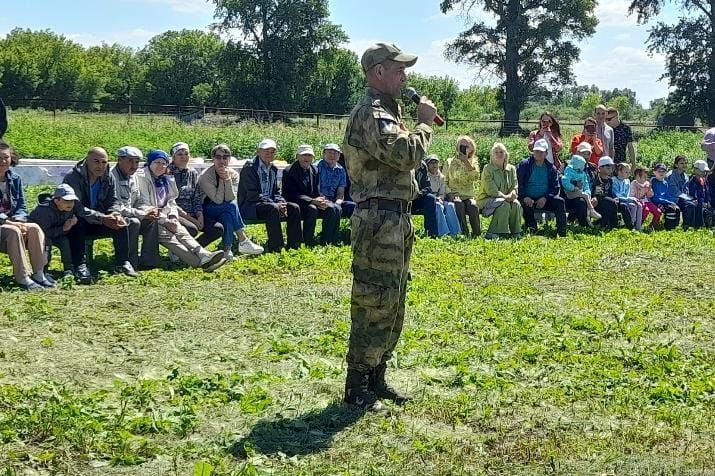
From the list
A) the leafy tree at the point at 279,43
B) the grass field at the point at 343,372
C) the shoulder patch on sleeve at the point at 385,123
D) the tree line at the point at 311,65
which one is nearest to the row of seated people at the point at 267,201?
the grass field at the point at 343,372

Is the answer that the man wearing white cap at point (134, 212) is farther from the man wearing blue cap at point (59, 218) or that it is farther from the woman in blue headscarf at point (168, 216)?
the man wearing blue cap at point (59, 218)

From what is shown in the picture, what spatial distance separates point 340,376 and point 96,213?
3977 millimetres

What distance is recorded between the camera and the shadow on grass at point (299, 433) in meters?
4.01

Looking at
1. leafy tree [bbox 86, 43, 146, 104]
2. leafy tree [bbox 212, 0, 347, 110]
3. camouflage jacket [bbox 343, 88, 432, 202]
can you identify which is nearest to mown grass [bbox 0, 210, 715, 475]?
camouflage jacket [bbox 343, 88, 432, 202]

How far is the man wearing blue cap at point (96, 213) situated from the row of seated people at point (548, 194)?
13.1 ft

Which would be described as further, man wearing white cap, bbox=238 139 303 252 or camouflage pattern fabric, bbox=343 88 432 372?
man wearing white cap, bbox=238 139 303 252

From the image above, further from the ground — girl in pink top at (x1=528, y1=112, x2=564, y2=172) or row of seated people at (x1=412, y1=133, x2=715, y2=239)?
girl in pink top at (x1=528, y1=112, x2=564, y2=172)

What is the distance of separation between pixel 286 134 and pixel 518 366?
19850 millimetres

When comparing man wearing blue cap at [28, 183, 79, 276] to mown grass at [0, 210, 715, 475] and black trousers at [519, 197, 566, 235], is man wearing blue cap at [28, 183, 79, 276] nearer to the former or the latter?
mown grass at [0, 210, 715, 475]

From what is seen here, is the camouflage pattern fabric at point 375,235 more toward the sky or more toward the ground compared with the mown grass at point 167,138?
more toward the ground

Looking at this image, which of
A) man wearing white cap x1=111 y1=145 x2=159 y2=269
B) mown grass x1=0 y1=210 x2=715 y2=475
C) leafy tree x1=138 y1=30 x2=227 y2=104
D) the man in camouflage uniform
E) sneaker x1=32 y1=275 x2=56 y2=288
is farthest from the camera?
leafy tree x1=138 y1=30 x2=227 y2=104

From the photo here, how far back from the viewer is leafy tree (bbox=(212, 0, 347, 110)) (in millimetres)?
55562

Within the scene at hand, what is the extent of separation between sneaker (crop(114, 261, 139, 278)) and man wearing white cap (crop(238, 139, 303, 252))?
190cm

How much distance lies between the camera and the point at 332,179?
34.8ft
